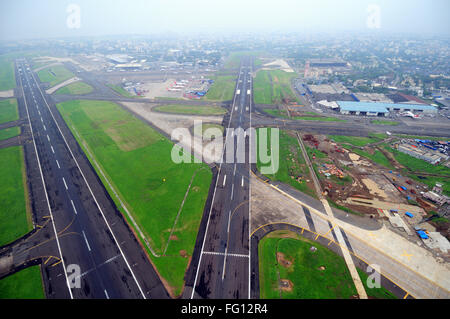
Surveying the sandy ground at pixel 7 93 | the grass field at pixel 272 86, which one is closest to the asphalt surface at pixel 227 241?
the grass field at pixel 272 86

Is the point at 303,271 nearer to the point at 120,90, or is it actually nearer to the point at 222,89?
the point at 222,89

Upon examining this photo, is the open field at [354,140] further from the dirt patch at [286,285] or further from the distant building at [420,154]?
the dirt patch at [286,285]

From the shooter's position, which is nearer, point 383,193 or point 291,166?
point 383,193

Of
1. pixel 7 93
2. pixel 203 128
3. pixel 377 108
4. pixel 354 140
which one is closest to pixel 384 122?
pixel 377 108

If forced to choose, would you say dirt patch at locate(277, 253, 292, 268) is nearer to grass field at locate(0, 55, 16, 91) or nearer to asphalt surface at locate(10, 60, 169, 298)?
asphalt surface at locate(10, 60, 169, 298)

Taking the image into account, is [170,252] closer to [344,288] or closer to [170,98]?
[344,288]

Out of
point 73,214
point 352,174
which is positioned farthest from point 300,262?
point 73,214

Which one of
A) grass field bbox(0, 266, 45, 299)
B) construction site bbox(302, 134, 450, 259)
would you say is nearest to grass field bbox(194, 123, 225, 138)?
construction site bbox(302, 134, 450, 259)
